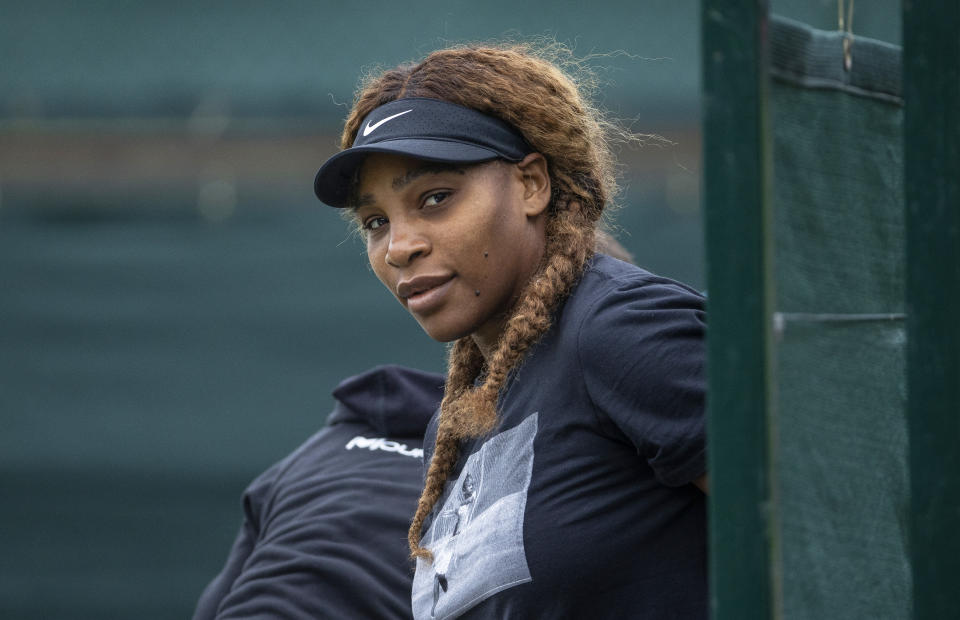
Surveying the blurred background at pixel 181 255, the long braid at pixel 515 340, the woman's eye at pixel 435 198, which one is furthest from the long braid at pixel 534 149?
the blurred background at pixel 181 255

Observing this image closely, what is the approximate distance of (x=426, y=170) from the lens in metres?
1.49

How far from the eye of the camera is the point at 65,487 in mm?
3994

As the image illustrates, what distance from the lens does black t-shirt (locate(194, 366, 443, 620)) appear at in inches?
80.7

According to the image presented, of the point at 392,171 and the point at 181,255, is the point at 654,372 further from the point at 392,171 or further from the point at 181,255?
the point at 181,255

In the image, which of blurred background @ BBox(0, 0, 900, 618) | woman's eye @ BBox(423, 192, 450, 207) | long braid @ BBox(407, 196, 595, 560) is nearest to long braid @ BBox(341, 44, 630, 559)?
long braid @ BBox(407, 196, 595, 560)

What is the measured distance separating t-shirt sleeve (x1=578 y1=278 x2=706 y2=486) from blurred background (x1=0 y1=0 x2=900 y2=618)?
2.66 metres

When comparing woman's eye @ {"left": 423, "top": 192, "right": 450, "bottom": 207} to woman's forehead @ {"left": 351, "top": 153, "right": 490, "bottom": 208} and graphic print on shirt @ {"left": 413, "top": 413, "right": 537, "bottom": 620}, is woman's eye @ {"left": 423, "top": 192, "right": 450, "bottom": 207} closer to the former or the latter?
woman's forehead @ {"left": 351, "top": 153, "right": 490, "bottom": 208}

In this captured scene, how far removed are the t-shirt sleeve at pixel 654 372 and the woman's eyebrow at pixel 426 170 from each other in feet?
0.91

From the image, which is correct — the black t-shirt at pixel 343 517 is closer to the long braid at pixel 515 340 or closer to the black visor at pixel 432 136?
the long braid at pixel 515 340

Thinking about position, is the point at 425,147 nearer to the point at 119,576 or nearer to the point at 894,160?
the point at 894,160

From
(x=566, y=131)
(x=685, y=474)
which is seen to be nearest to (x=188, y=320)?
(x=566, y=131)

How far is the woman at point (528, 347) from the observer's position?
1.29 meters

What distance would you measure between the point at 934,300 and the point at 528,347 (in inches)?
22.1

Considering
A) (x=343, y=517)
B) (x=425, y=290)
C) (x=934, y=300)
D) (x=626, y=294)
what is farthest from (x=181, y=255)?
(x=934, y=300)
